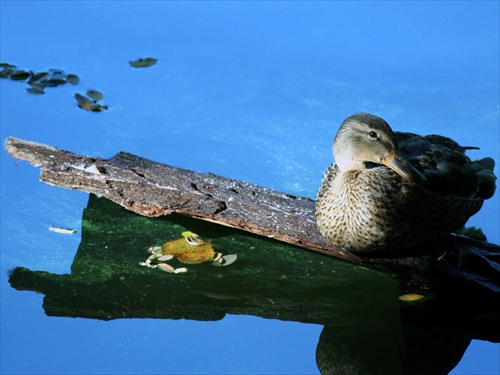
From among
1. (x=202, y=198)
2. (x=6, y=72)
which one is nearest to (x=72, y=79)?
(x=6, y=72)

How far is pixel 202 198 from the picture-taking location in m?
3.45

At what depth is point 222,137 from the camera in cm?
478

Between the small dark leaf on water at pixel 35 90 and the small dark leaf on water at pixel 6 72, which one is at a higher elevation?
the small dark leaf on water at pixel 6 72

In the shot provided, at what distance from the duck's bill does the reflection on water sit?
683 millimetres

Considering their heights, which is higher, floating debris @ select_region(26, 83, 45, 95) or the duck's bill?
floating debris @ select_region(26, 83, 45, 95)

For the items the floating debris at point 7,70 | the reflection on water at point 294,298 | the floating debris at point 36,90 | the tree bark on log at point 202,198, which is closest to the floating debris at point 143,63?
the floating debris at point 36,90

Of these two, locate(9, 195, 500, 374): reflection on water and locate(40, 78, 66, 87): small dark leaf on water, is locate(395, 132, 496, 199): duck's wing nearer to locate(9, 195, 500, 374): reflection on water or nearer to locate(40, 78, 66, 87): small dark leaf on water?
locate(9, 195, 500, 374): reflection on water

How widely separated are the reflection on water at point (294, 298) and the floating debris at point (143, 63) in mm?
→ 2263

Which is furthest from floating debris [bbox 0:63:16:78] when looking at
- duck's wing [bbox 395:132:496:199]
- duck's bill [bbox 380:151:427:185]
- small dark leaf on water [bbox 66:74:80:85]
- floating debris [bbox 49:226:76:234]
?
duck's bill [bbox 380:151:427:185]

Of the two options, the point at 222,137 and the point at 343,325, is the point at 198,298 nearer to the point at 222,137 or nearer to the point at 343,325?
the point at 343,325

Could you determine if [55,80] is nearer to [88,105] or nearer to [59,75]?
[59,75]

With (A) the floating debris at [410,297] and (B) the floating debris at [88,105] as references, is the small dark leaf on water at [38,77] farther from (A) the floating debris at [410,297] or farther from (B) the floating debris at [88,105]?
(A) the floating debris at [410,297]

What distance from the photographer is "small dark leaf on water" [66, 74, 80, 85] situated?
17.3 feet

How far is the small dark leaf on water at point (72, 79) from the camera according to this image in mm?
5263
